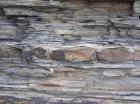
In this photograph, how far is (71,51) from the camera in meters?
3.25

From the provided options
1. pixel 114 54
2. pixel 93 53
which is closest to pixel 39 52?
pixel 93 53

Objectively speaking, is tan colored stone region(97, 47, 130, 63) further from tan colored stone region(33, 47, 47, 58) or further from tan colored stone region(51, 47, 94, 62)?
tan colored stone region(33, 47, 47, 58)

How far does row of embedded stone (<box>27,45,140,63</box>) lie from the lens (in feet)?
10.6

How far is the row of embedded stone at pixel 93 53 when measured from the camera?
10.6 feet

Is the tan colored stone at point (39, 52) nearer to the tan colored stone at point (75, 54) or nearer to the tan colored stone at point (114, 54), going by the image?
the tan colored stone at point (75, 54)

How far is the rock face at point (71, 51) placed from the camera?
324 centimetres

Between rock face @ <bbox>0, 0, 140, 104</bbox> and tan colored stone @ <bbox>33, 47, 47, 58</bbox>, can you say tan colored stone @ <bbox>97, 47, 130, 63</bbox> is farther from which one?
tan colored stone @ <bbox>33, 47, 47, 58</bbox>

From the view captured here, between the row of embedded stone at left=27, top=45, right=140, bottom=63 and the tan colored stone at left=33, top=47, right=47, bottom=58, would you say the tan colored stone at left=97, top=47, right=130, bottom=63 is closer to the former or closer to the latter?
the row of embedded stone at left=27, top=45, right=140, bottom=63

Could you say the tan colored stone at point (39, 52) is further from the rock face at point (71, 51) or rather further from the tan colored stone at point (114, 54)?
the tan colored stone at point (114, 54)

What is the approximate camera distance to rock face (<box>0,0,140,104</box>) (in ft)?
10.6

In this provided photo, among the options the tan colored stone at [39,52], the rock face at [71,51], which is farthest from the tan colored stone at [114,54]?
the tan colored stone at [39,52]

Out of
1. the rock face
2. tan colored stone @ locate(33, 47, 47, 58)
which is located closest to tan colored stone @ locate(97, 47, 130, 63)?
the rock face

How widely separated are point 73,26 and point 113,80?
0.67 metres

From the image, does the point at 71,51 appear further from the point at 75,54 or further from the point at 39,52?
the point at 39,52
